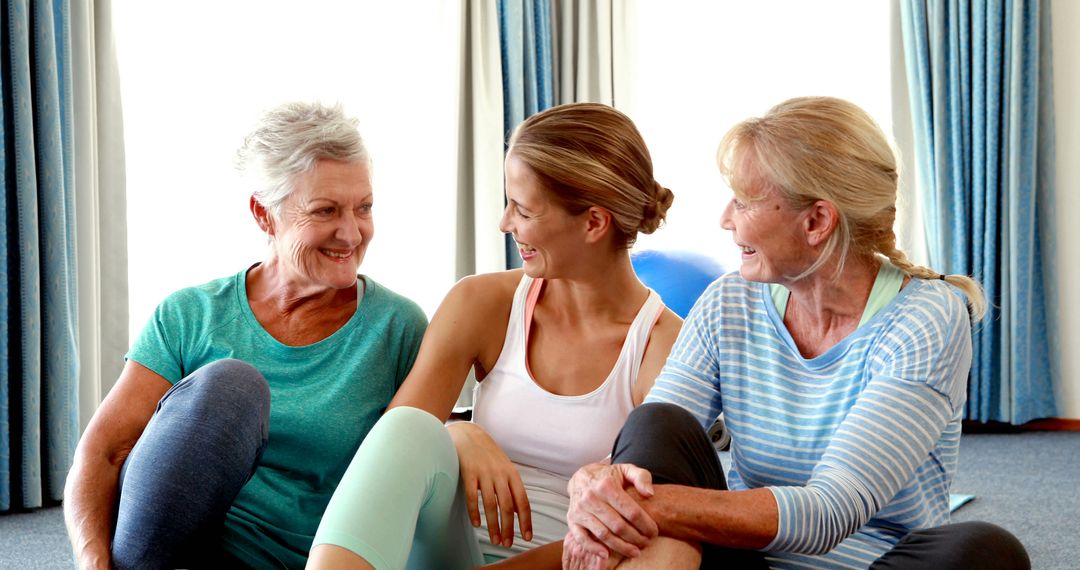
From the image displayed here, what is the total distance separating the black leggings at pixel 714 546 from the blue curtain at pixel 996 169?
3.39 meters

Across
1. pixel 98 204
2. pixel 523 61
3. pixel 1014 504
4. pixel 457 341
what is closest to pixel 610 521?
pixel 457 341

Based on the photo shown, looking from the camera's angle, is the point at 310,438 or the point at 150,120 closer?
the point at 310,438

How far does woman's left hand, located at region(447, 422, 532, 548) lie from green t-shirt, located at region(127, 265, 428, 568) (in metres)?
0.25

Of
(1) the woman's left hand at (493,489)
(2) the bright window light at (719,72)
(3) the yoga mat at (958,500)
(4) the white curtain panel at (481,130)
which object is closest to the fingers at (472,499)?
(1) the woman's left hand at (493,489)

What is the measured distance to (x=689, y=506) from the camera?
1.28 meters

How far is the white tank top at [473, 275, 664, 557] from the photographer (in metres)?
1.74

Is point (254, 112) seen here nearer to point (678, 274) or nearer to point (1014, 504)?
point (678, 274)

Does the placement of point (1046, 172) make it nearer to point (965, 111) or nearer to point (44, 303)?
point (965, 111)

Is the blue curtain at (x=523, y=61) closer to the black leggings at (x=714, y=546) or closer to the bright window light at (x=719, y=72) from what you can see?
the bright window light at (x=719, y=72)

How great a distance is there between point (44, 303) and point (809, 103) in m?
2.49

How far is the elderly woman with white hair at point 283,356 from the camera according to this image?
1.53 meters

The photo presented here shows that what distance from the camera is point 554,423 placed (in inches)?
69.9

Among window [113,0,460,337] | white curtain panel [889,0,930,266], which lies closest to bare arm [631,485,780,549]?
window [113,0,460,337]

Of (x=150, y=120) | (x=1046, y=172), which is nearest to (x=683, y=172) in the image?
(x=1046, y=172)
